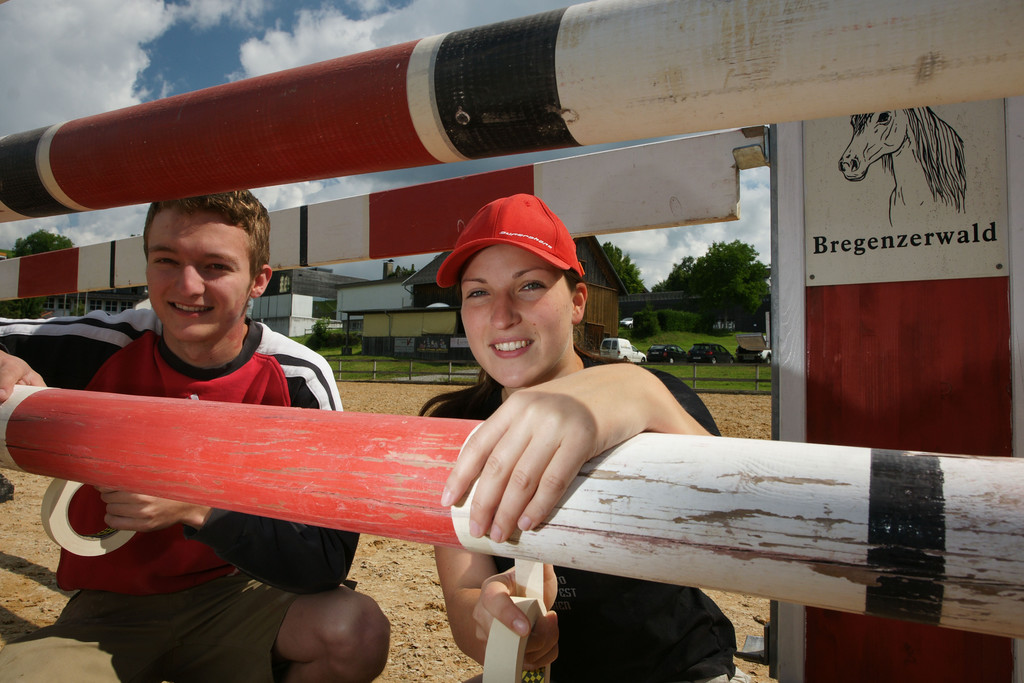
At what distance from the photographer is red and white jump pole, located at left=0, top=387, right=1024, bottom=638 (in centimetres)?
40

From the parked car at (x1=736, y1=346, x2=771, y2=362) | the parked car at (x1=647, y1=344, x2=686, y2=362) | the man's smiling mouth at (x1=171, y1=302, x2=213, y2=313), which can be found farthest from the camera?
the parked car at (x1=647, y1=344, x2=686, y2=362)

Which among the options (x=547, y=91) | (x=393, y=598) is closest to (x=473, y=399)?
(x=547, y=91)

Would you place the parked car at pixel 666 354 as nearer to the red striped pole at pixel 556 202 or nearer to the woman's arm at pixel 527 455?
the red striped pole at pixel 556 202

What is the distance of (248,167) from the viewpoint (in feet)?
2.48

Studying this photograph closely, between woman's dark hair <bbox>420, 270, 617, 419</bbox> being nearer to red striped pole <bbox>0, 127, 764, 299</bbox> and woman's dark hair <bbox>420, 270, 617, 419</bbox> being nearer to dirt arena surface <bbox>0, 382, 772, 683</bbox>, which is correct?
red striped pole <bbox>0, 127, 764, 299</bbox>

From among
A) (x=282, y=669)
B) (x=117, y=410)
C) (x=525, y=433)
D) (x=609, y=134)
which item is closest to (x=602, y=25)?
(x=609, y=134)

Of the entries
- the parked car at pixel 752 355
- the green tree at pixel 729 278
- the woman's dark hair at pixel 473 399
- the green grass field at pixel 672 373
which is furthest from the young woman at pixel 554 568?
the green tree at pixel 729 278

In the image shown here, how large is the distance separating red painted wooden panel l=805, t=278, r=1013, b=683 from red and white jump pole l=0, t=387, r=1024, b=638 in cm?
114

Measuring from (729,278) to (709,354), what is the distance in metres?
22.2

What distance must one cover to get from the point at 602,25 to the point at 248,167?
497 millimetres

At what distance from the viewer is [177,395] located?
1.63 meters

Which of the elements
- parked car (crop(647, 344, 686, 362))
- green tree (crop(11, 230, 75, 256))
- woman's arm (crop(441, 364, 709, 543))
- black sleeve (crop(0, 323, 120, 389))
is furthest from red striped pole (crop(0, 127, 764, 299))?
green tree (crop(11, 230, 75, 256))

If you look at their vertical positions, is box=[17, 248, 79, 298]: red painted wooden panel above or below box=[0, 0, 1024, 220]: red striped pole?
above

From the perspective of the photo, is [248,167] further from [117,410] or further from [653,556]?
[653,556]
